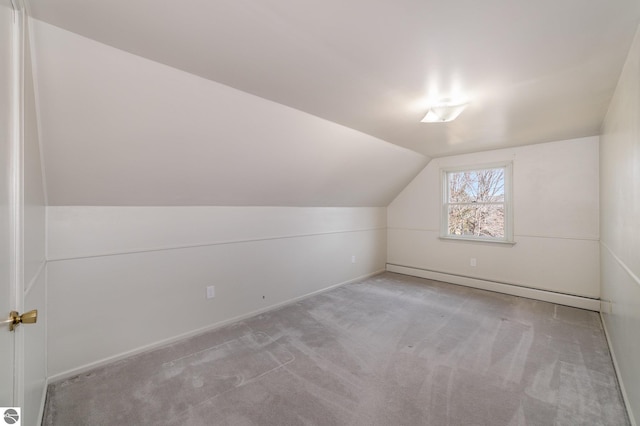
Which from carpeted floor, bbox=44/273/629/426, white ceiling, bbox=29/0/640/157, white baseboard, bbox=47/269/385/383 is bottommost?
carpeted floor, bbox=44/273/629/426

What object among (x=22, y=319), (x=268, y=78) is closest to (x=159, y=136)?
(x=268, y=78)

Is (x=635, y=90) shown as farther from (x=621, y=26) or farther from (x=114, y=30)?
(x=114, y=30)

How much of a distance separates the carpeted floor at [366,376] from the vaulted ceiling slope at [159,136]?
1.39 m

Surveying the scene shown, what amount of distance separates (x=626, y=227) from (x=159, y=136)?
10.7 ft

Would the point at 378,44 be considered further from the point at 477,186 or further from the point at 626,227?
the point at 477,186

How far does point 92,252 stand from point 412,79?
9.03ft

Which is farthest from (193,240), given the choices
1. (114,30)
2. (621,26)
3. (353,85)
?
(621,26)

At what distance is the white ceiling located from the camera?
1.22 meters

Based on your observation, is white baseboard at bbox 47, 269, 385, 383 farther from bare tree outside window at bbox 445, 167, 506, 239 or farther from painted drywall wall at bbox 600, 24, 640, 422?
painted drywall wall at bbox 600, 24, 640, 422

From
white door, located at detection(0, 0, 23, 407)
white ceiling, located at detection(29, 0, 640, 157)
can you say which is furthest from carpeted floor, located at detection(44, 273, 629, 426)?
white ceiling, located at detection(29, 0, 640, 157)

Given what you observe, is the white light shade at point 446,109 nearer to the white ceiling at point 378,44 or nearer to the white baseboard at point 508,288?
the white ceiling at point 378,44

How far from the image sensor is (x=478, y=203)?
4.31m

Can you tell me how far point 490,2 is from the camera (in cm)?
119

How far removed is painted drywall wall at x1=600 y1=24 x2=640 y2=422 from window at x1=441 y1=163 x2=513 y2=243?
62.0 inches
